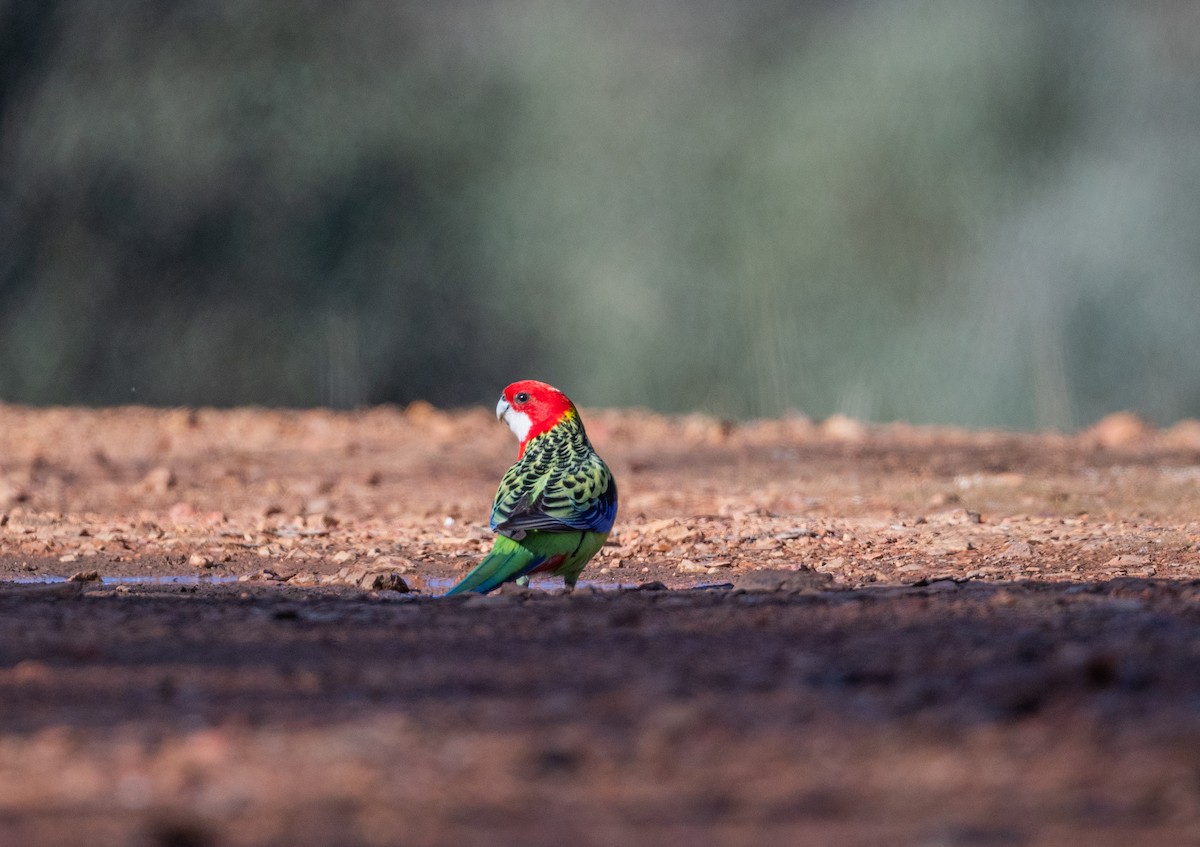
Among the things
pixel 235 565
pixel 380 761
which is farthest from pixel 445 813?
pixel 235 565

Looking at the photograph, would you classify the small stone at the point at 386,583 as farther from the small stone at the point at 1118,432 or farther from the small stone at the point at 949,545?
the small stone at the point at 1118,432

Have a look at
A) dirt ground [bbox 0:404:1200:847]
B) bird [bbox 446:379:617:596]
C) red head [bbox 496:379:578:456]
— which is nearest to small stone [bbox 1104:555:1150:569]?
dirt ground [bbox 0:404:1200:847]

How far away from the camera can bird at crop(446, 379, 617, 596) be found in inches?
194

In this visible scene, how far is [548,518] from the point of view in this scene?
489 cm

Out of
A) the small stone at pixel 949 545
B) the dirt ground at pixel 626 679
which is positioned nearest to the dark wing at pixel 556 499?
the dirt ground at pixel 626 679

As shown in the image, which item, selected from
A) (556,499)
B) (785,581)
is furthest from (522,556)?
(785,581)

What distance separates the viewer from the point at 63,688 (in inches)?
123

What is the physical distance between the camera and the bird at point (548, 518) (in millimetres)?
4934

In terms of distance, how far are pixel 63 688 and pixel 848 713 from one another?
1.55 m

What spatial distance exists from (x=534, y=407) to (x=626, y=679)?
3.08 metres

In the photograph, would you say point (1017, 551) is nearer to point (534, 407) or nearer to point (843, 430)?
point (534, 407)

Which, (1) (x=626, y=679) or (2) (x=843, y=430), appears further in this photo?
(2) (x=843, y=430)

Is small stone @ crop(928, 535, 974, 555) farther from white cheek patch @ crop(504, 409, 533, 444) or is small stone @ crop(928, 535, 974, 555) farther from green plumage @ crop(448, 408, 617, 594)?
white cheek patch @ crop(504, 409, 533, 444)

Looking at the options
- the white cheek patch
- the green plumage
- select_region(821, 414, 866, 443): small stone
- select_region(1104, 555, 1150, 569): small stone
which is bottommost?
select_region(1104, 555, 1150, 569): small stone
